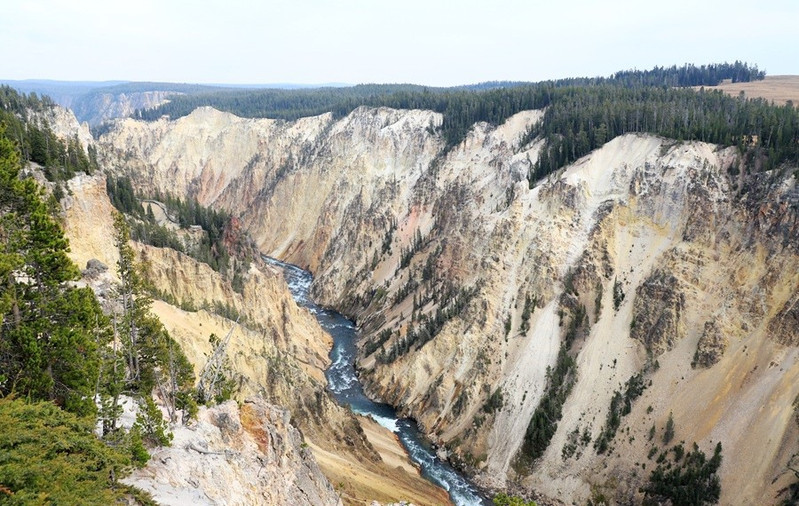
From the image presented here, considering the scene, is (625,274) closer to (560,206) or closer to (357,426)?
(560,206)

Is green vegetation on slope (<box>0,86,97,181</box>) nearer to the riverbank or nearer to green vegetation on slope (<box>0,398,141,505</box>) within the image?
the riverbank

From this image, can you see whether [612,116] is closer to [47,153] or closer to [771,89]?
[47,153]

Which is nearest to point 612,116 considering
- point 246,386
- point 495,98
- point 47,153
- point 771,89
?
point 495,98

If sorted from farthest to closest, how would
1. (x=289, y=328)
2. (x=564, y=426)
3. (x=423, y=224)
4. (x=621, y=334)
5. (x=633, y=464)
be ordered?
(x=423, y=224) → (x=289, y=328) → (x=621, y=334) → (x=564, y=426) → (x=633, y=464)

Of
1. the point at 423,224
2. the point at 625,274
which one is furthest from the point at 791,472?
the point at 423,224

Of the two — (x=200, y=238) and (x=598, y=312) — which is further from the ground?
(x=200, y=238)

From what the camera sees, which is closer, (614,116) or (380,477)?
(380,477)

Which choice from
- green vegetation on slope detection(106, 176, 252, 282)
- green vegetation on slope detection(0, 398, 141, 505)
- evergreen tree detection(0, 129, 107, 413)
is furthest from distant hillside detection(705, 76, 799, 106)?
green vegetation on slope detection(0, 398, 141, 505)
